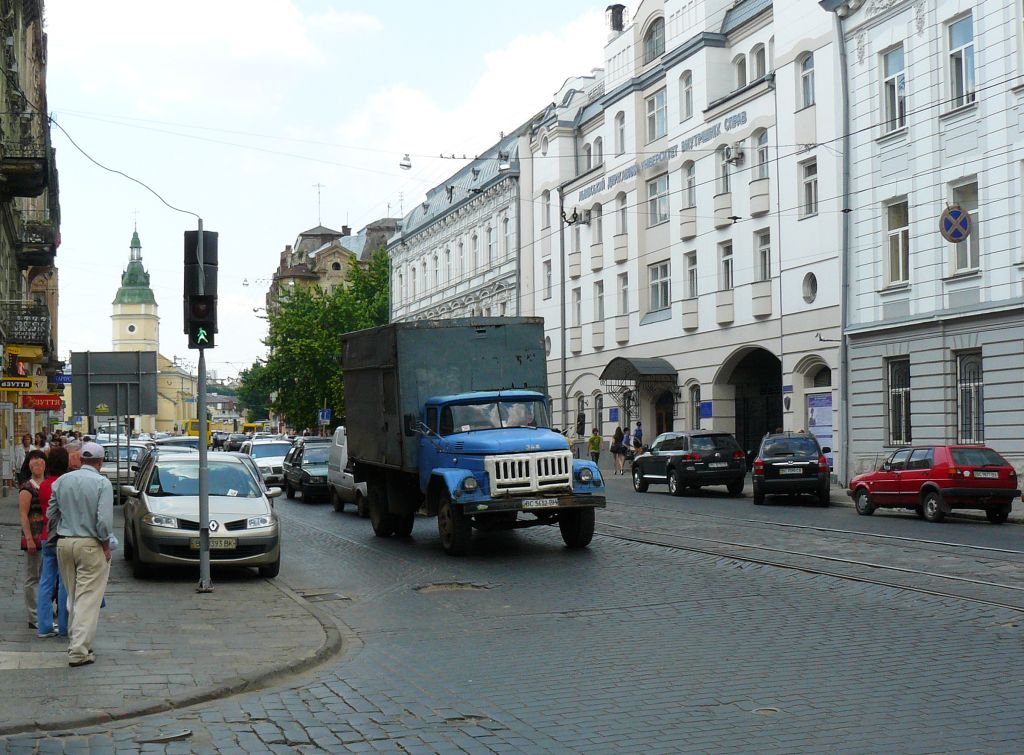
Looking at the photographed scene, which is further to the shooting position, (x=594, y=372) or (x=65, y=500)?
(x=594, y=372)

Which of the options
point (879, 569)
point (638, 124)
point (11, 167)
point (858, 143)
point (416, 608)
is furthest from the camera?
point (638, 124)

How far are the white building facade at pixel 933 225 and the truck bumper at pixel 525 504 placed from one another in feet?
49.4

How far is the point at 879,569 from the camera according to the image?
1534 centimetres

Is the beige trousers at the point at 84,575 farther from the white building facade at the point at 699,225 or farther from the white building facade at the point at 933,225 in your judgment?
the white building facade at the point at 699,225

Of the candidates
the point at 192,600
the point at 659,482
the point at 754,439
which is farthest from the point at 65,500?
the point at 754,439

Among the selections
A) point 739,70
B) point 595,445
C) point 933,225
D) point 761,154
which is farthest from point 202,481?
point 595,445

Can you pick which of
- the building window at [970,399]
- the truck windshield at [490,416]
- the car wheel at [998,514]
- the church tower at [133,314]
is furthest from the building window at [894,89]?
the church tower at [133,314]

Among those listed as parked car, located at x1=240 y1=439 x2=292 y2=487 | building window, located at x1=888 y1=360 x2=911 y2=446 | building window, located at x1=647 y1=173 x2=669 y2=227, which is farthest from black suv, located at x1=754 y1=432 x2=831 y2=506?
building window, located at x1=647 y1=173 x2=669 y2=227

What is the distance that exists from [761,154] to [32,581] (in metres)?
32.7

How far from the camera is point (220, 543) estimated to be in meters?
15.7

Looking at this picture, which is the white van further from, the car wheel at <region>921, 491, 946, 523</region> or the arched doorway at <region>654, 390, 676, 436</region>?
the arched doorway at <region>654, 390, 676, 436</region>

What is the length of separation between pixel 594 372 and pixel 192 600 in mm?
40388

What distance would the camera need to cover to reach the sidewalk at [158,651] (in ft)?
26.9

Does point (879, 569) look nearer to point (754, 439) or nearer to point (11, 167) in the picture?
point (11, 167)
